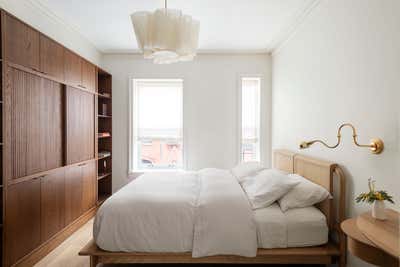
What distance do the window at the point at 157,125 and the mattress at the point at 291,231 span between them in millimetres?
2526

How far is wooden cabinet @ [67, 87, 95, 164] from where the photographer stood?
2.96 meters

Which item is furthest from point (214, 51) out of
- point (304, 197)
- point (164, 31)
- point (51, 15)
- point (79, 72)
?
point (304, 197)

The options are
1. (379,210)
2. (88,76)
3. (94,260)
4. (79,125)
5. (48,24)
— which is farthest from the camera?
(88,76)

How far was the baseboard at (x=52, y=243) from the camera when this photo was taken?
2.29m

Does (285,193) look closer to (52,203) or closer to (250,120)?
(250,120)

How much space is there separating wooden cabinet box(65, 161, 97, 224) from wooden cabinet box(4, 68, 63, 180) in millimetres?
333

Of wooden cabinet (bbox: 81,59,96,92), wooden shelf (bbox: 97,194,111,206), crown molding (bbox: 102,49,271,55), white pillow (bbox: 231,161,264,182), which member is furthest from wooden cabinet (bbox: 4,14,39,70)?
white pillow (bbox: 231,161,264,182)

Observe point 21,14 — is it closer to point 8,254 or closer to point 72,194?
point 72,194

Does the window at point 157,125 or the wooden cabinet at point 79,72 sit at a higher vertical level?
the wooden cabinet at point 79,72

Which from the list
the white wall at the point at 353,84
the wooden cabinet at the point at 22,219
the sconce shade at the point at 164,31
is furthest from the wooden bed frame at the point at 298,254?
the sconce shade at the point at 164,31

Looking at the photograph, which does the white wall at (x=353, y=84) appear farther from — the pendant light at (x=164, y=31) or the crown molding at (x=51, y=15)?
the crown molding at (x=51, y=15)

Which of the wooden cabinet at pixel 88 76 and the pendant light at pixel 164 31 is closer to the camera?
the pendant light at pixel 164 31

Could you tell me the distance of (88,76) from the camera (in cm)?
345

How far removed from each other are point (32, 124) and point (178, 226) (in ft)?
5.52
